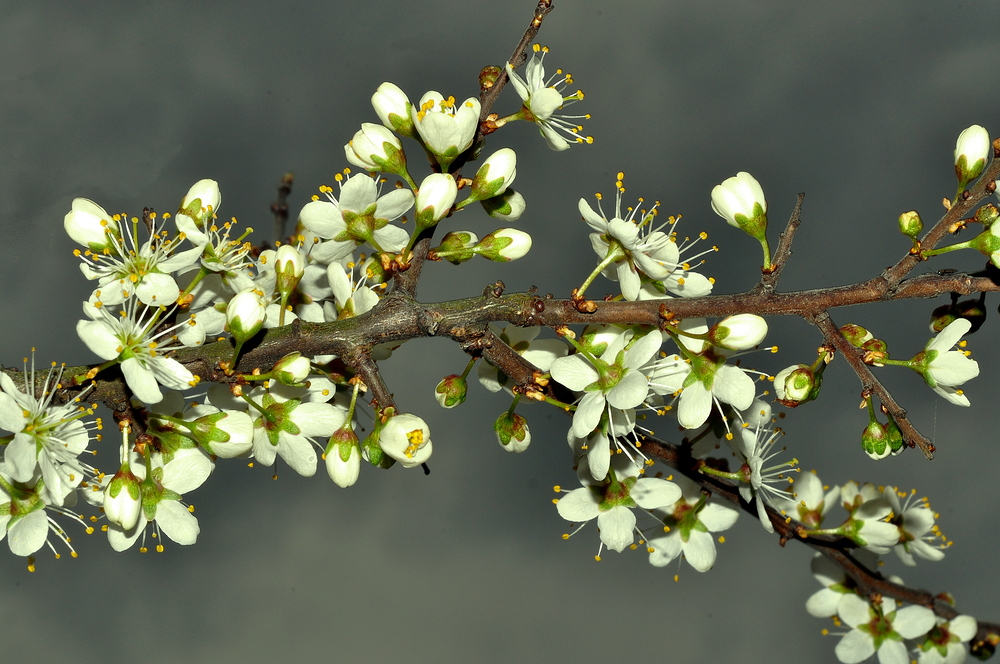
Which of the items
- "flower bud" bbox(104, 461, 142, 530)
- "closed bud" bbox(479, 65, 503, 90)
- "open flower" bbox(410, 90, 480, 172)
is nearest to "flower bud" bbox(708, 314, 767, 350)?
"open flower" bbox(410, 90, 480, 172)

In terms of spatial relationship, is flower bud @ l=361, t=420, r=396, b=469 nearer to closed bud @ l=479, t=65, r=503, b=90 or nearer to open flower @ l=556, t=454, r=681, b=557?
open flower @ l=556, t=454, r=681, b=557

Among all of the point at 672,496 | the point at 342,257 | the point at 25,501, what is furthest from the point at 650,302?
the point at 25,501

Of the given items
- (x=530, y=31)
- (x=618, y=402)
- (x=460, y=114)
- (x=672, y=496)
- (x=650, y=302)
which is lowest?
(x=672, y=496)

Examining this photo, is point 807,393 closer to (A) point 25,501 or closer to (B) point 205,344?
(B) point 205,344

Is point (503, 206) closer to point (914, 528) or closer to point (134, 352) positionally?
point (134, 352)

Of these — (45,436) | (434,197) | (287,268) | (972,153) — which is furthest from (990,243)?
(45,436)
